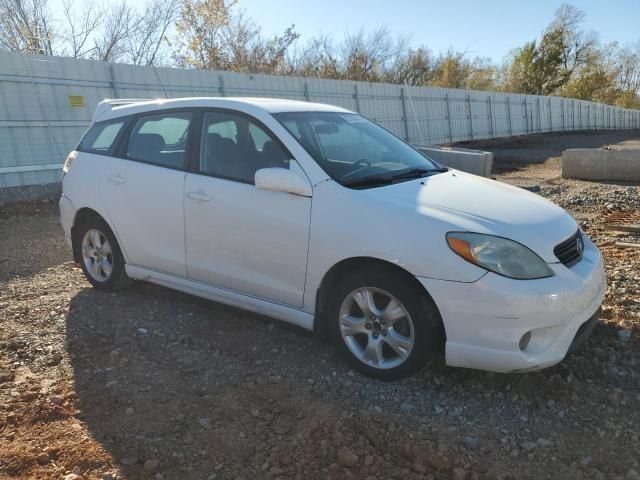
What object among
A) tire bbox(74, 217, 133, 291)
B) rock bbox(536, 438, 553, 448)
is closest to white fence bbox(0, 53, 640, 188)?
tire bbox(74, 217, 133, 291)

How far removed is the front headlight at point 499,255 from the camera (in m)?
2.80

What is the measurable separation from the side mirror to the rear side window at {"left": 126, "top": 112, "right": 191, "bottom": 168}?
921 mm

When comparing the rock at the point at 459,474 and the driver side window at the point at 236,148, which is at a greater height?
the driver side window at the point at 236,148

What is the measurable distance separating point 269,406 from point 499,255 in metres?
1.52

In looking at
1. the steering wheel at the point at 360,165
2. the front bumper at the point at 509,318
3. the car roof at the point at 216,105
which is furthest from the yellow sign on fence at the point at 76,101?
the front bumper at the point at 509,318

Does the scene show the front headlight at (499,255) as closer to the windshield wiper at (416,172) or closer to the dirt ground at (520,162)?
the windshield wiper at (416,172)

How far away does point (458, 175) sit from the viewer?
396 cm

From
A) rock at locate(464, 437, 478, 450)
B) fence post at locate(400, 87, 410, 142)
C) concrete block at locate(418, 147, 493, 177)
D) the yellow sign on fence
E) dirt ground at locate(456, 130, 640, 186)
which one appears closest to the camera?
rock at locate(464, 437, 478, 450)

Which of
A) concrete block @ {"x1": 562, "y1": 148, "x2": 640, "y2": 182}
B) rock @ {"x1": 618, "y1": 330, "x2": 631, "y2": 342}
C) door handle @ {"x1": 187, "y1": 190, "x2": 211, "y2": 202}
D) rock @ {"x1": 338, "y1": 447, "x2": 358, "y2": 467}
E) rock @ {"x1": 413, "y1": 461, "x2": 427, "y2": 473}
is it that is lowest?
rock @ {"x1": 413, "y1": 461, "x2": 427, "y2": 473}

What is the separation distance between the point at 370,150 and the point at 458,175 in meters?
0.68

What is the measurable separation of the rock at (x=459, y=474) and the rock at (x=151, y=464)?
4.58 ft

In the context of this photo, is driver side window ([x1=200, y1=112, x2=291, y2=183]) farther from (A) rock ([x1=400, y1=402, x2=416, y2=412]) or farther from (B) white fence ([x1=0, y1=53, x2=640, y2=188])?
(B) white fence ([x1=0, y1=53, x2=640, y2=188])

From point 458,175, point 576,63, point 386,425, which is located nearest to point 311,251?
point 386,425

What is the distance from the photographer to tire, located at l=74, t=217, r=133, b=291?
461cm
